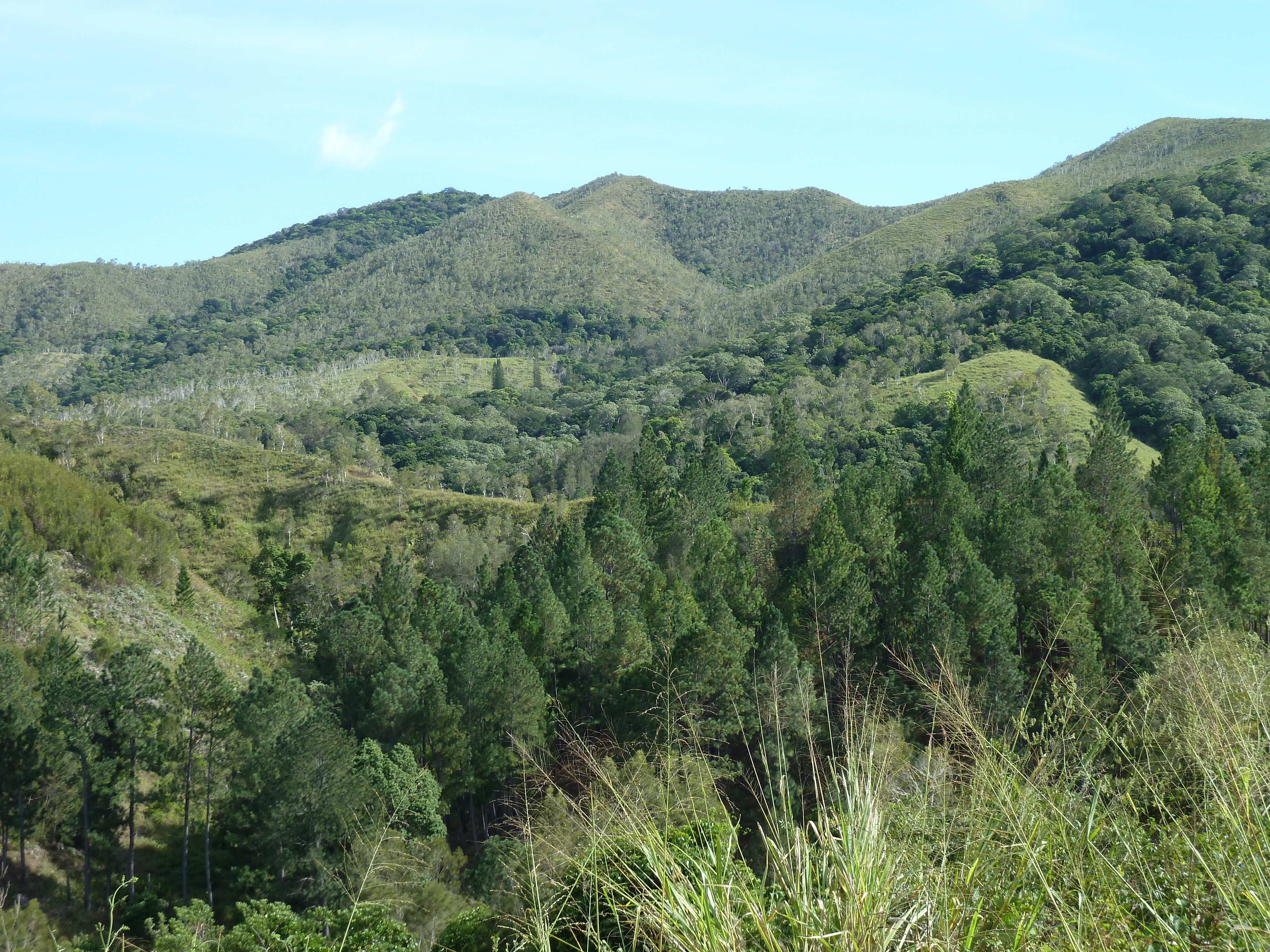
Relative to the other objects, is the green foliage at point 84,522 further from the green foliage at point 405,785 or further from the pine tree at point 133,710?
the green foliage at point 405,785

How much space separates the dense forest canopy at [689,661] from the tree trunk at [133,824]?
32 centimetres

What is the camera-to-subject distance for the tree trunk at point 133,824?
2645cm

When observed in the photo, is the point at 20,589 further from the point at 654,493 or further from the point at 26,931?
the point at 654,493

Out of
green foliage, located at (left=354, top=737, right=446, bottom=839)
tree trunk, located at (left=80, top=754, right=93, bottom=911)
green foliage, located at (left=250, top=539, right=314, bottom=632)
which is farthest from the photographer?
green foliage, located at (left=250, top=539, right=314, bottom=632)

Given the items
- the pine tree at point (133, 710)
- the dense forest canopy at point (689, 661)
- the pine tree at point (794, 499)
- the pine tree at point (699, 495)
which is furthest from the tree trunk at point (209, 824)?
the pine tree at point (794, 499)

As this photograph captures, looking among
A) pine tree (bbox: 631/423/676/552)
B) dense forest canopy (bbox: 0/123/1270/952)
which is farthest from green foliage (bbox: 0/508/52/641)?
pine tree (bbox: 631/423/676/552)

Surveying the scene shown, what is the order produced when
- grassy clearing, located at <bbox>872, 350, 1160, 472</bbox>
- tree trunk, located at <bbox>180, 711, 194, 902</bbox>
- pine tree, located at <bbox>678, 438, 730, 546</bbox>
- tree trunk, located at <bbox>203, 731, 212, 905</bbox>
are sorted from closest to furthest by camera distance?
1. tree trunk, located at <bbox>180, 711, 194, 902</bbox>
2. tree trunk, located at <bbox>203, 731, 212, 905</bbox>
3. pine tree, located at <bbox>678, 438, 730, 546</bbox>
4. grassy clearing, located at <bbox>872, 350, 1160, 472</bbox>

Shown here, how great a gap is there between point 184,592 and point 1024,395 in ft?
210

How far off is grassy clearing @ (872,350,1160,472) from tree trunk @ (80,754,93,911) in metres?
60.9

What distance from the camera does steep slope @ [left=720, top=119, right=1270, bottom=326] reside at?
500ft

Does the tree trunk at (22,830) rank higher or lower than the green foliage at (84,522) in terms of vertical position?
lower

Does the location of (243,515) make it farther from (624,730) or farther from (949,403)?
(949,403)

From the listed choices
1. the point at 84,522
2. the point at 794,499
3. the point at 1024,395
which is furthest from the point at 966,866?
the point at 1024,395

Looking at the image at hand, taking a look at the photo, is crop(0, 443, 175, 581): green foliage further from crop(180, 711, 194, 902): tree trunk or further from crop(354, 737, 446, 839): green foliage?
crop(354, 737, 446, 839): green foliage
